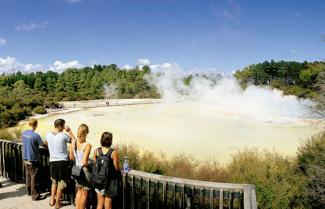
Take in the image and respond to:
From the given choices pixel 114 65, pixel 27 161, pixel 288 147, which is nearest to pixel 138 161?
pixel 27 161

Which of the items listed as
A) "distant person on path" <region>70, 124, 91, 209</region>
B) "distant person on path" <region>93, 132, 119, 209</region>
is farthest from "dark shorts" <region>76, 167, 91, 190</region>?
"distant person on path" <region>93, 132, 119, 209</region>

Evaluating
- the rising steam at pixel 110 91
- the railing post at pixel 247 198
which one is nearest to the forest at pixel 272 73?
the rising steam at pixel 110 91

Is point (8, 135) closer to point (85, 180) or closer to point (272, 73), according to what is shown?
point (85, 180)

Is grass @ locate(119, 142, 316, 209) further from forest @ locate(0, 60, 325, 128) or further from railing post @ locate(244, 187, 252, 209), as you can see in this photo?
forest @ locate(0, 60, 325, 128)

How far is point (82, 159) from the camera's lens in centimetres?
538

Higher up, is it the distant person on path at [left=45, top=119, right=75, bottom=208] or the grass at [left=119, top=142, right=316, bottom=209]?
the distant person on path at [left=45, top=119, right=75, bottom=208]

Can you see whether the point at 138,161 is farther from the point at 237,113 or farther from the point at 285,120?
the point at 237,113

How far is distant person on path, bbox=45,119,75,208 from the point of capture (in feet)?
19.4

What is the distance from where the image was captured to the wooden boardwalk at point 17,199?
6348 millimetres

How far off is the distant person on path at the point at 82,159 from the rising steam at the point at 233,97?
18374 mm

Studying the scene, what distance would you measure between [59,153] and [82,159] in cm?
74

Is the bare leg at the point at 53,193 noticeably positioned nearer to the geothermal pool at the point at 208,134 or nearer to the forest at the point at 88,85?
the geothermal pool at the point at 208,134

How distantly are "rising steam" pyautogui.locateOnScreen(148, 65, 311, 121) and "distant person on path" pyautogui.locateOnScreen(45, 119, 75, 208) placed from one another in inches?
714

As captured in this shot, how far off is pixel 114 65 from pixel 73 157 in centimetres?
11486
